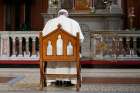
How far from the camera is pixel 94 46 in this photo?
44.0ft

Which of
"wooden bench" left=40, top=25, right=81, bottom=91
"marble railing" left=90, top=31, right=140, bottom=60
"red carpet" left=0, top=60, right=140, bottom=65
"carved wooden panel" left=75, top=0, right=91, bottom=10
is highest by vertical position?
"carved wooden panel" left=75, top=0, right=91, bottom=10

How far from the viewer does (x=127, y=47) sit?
44.2ft

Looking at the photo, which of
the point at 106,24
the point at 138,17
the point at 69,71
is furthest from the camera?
the point at 138,17

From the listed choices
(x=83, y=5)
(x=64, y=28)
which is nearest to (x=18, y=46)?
(x=83, y=5)

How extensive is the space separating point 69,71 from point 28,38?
5.55 meters

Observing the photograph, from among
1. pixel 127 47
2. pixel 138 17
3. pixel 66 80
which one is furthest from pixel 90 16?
pixel 66 80

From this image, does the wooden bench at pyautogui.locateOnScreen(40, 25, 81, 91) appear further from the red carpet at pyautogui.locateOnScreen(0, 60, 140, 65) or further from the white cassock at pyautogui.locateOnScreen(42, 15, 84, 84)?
the red carpet at pyautogui.locateOnScreen(0, 60, 140, 65)

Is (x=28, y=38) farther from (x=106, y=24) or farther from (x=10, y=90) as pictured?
(x=10, y=90)

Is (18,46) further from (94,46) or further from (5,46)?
(94,46)

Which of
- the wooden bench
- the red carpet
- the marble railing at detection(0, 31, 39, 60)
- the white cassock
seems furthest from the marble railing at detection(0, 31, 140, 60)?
the wooden bench

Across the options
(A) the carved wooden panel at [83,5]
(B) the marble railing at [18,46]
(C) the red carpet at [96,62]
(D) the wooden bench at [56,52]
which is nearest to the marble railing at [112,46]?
(C) the red carpet at [96,62]

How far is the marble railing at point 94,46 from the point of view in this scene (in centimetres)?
1334

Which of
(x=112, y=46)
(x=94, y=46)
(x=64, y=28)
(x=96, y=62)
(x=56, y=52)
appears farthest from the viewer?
(x=94, y=46)

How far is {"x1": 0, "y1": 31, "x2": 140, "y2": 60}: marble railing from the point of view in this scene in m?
13.3
